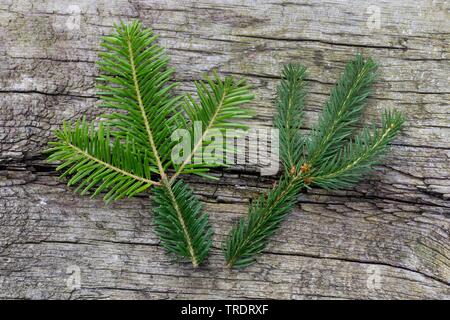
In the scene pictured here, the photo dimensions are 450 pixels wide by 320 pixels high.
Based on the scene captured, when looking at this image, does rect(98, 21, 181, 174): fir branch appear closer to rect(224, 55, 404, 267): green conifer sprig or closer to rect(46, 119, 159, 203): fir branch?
rect(46, 119, 159, 203): fir branch

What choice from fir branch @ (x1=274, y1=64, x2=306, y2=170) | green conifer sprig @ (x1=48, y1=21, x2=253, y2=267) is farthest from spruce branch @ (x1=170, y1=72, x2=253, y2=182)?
fir branch @ (x1=274, y1=64, x2=306, y2=170)

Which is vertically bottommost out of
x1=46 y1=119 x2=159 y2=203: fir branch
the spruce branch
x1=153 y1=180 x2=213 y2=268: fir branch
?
x1=153 y1=180 x2=213 y2=268: fir branch

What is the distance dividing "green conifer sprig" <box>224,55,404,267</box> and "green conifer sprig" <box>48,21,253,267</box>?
0.12 m

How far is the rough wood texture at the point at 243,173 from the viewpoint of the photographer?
1449 mm

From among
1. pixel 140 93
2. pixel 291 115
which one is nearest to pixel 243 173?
pixel 291 115

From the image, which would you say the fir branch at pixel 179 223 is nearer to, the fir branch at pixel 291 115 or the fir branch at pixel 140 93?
the fir branch at pixel 140 93

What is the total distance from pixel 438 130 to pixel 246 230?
0.64 metres

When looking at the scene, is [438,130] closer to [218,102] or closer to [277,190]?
[277,190]

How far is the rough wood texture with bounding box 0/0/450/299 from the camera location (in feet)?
4.75

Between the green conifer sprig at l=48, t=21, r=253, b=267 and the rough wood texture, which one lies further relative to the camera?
the rough wood texture

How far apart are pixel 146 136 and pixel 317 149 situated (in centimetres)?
47

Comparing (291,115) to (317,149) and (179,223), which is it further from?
(179,223)

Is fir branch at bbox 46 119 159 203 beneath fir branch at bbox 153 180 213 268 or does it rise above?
above

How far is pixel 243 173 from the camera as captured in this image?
1.48 meters
